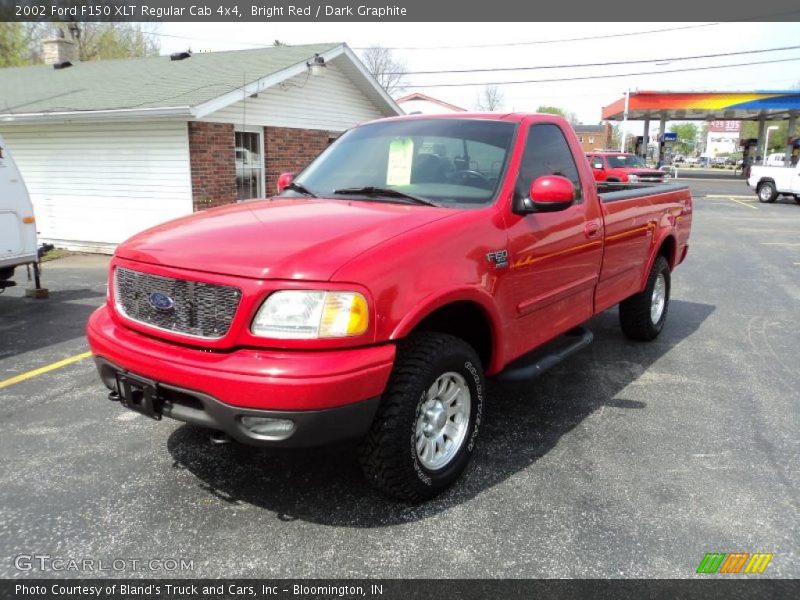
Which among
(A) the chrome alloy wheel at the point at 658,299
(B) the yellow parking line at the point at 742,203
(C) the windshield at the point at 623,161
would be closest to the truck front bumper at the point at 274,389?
(A) the chrome alloy wheel at the point at 658,299

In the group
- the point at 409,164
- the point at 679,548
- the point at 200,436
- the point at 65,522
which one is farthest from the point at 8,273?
the point at 679,548

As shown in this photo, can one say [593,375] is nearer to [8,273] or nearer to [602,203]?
[602,203]

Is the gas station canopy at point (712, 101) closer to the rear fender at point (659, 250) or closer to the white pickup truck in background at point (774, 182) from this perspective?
the white pickup truck in background at point (774, 182)

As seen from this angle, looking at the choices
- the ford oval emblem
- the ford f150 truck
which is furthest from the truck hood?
the ford f150 truck

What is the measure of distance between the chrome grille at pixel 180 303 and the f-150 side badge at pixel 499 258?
1345 mm

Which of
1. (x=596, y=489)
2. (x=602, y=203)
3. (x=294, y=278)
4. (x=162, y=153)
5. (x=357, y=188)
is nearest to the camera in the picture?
(x=294, y=278)

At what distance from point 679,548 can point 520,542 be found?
72cm

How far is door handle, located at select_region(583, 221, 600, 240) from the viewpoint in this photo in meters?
4.28

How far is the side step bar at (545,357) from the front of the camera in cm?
375

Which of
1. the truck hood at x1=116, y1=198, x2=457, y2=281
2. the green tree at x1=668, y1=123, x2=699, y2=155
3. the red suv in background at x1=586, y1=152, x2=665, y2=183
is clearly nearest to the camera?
the truck hood at x1=116, y1=198, x2=457, y2=281

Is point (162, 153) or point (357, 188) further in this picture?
point (162, 153)

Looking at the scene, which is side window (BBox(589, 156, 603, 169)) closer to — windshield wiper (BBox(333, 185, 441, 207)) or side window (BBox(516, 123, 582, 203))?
side window (BBox(516, 123, 582, 203))

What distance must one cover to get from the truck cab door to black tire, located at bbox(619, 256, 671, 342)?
58.4 inches

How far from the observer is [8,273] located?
6.70 m
